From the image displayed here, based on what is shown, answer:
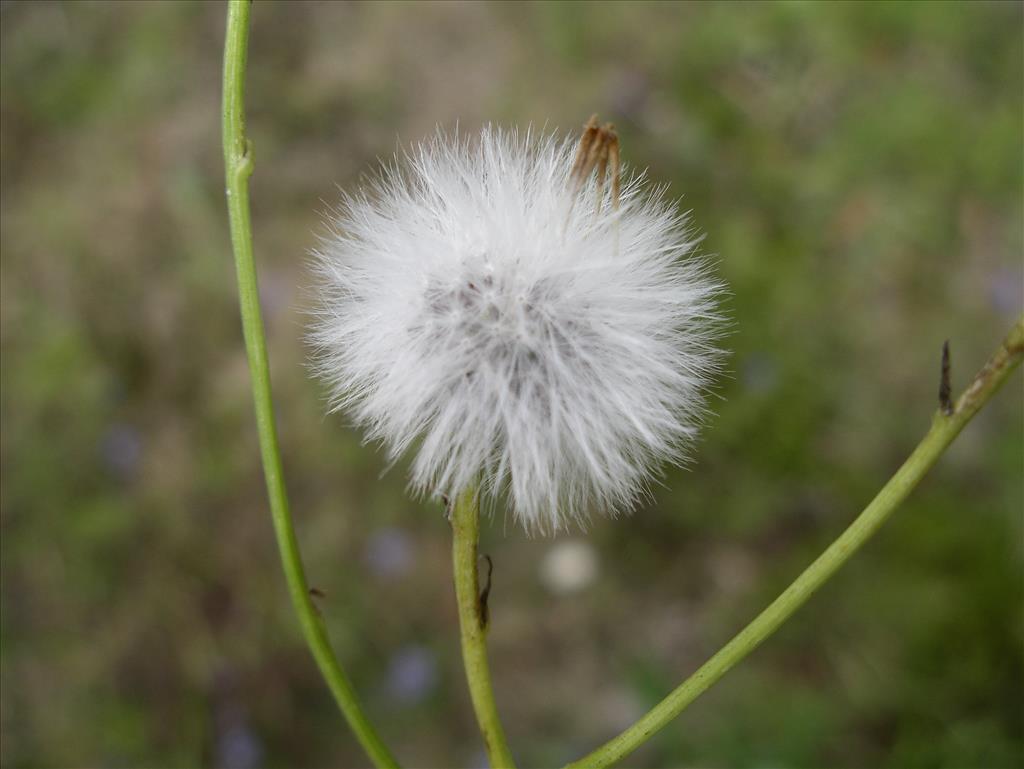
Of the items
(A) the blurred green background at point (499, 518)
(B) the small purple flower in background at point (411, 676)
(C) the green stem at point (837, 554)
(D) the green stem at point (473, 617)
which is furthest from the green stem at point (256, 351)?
(B) the small purple flower in background at point (411, 676)

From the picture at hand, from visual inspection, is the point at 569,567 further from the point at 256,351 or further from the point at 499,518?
the point at 256,351

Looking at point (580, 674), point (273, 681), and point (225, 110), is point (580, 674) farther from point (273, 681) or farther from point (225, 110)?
point (225, 110)

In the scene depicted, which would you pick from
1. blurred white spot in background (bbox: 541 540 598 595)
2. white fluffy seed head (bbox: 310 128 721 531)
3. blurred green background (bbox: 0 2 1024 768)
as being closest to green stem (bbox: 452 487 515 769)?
white fluffy seed head (bbox: 310 128 721 531)

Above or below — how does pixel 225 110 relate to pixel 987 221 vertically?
below

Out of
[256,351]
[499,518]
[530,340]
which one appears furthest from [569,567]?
[256,351]

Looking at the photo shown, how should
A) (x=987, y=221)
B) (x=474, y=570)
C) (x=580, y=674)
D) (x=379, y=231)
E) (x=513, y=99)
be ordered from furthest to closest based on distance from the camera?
1. (x=513, y=99)
2. (x=987, y=221)
3. (x=580, y=674)
4. (x=379, y=231)
5. (x=474, y=570)

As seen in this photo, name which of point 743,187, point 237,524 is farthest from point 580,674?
point 743,187

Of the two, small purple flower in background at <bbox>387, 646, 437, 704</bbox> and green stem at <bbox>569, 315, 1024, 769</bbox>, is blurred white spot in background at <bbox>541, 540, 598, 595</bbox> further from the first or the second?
green stem at <bbox>569, 315, 1024, 769</bbox>
